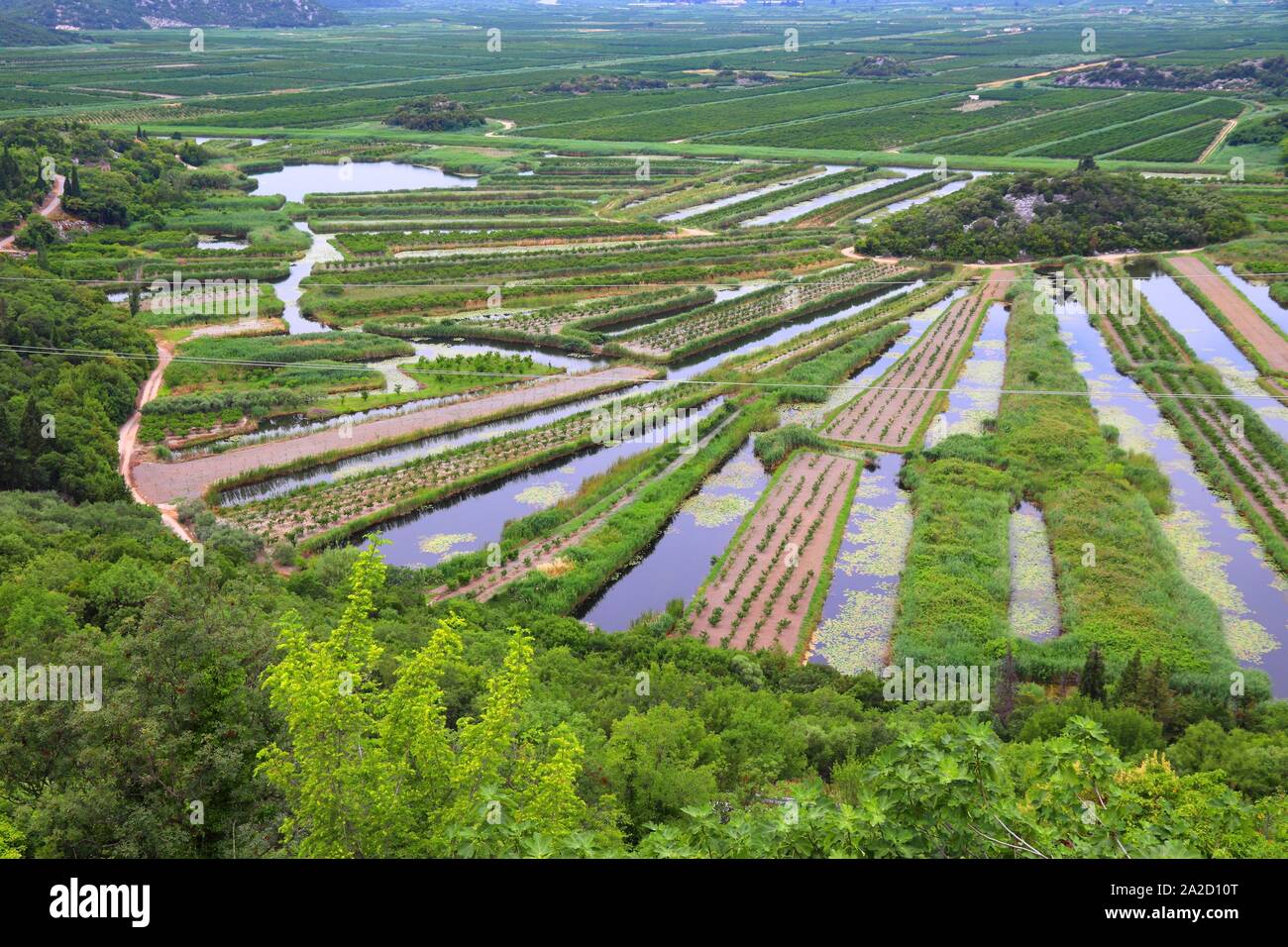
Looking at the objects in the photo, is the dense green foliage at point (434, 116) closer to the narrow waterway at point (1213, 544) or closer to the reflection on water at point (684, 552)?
the narrow waterway at point (1213, 544)

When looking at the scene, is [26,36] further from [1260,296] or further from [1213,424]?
[1213,424]

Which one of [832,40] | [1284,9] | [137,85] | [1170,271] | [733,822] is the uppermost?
[1284,9]

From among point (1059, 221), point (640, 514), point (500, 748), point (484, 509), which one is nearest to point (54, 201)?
point (484, 509)

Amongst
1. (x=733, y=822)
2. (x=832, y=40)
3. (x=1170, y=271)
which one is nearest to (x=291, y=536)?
(x=733, y=822)

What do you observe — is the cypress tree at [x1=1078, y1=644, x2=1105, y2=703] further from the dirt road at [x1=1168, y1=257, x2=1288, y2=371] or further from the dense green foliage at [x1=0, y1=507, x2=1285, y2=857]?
the dirt road at [x1=1168, y1=257, x2=1288, y2=371]
